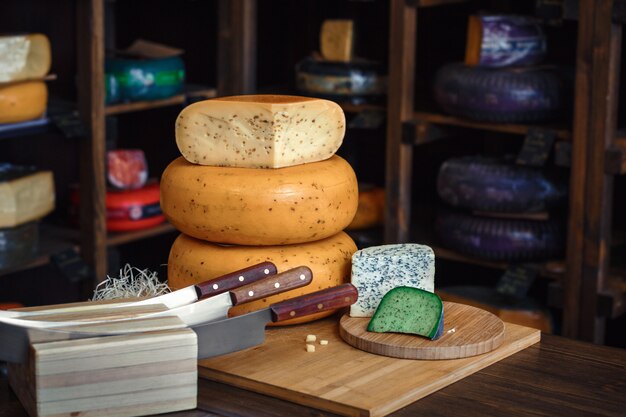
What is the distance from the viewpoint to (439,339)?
1.67 meters

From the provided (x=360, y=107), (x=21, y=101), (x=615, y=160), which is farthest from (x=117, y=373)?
(x=360, y=107)

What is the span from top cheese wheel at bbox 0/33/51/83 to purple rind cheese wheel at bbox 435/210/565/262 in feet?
4.29

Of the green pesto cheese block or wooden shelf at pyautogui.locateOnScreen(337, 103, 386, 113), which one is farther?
wooden shelf at pyautogui.locateOnScreen(337, 103, 386, 113)

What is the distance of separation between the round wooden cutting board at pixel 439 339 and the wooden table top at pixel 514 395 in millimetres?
43

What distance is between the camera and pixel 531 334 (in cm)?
176

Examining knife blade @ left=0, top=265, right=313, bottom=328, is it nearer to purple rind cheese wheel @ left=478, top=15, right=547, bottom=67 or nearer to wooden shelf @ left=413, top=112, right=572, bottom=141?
wooden shelf @ left=413, top=112, right=572, bottom=141

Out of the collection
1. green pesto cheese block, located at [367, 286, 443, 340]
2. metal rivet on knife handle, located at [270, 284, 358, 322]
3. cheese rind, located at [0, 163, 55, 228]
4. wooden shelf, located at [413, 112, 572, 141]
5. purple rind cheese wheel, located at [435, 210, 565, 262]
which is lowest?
purple rind cheese wheel, located at [435, 210, 565, 262]

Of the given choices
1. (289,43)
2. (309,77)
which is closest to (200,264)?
(309,77)

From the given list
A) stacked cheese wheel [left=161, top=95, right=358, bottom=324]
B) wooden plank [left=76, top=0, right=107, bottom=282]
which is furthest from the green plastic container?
stacked cheese wheel [left=161, top=95, right=358, bottom=324]

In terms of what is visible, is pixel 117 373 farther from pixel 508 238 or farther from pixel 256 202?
pixel 508 238

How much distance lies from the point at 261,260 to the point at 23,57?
1.53 meters

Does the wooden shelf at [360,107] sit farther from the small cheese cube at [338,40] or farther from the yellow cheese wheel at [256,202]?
the yellow cheese wheel at [256,202]

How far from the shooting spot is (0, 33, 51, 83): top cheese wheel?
2943 mm

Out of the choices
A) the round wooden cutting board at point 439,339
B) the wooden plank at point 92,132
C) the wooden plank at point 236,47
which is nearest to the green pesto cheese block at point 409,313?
the round wooden cutting board at point 439,339
